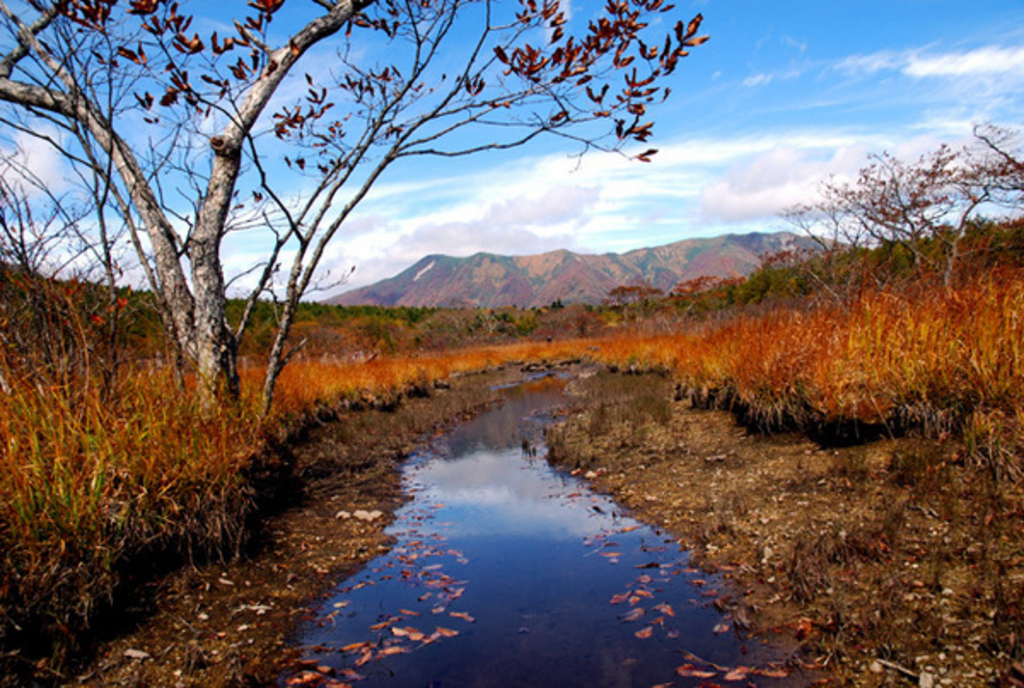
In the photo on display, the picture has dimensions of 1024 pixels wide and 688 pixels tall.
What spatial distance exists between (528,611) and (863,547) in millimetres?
2287

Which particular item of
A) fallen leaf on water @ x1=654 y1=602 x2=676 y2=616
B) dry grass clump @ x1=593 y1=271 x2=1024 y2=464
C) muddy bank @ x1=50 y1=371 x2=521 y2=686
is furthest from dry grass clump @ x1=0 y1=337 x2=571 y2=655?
A: dry grass clump @ x1=593 y1=271 x2=1024 y2=464

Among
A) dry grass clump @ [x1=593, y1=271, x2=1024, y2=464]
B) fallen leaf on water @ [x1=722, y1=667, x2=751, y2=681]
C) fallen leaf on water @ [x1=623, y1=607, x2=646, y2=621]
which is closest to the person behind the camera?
fallen leaf on water @ [x1=722, y1=667, x2=751, y2=681]

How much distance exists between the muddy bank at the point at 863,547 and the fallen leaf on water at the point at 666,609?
403 millimetres

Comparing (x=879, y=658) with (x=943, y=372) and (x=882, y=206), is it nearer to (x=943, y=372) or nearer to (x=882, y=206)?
(x=943, y=372)

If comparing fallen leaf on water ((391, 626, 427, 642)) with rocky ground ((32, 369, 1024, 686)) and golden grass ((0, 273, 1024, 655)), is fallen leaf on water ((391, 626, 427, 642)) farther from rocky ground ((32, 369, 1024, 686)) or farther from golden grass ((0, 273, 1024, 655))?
golden grass ((0, 273, 1024, 655))

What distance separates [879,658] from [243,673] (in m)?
3.30

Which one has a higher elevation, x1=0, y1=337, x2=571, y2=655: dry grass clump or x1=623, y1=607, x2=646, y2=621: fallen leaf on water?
x1=0, y1=337, x2=571, y2=655: dry grass clump

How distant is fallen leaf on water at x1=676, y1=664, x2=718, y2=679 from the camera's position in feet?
9.46

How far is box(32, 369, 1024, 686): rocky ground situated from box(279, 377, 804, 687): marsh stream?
231mm

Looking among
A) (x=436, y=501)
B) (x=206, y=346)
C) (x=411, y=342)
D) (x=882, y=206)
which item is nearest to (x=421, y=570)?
(x=436, y=501)

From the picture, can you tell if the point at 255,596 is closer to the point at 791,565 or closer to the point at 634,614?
the point at 634,614

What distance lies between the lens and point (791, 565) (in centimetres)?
371

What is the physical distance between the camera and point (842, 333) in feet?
19.8

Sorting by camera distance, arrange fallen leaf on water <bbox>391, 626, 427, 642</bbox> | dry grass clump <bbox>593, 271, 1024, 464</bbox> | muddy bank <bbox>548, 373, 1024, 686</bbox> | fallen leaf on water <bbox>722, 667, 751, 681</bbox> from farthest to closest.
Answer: dry grass clump <bbox>593, 271, 1024, 464</bbox>, fallen leaf on water <bbox>391, 626, 427, 642</bbox>, fallen leaf on water <bbox>722, 667, 751, 681</bbox>, muddy bank <bbox>548, 373, 1024, 686</bbox>
